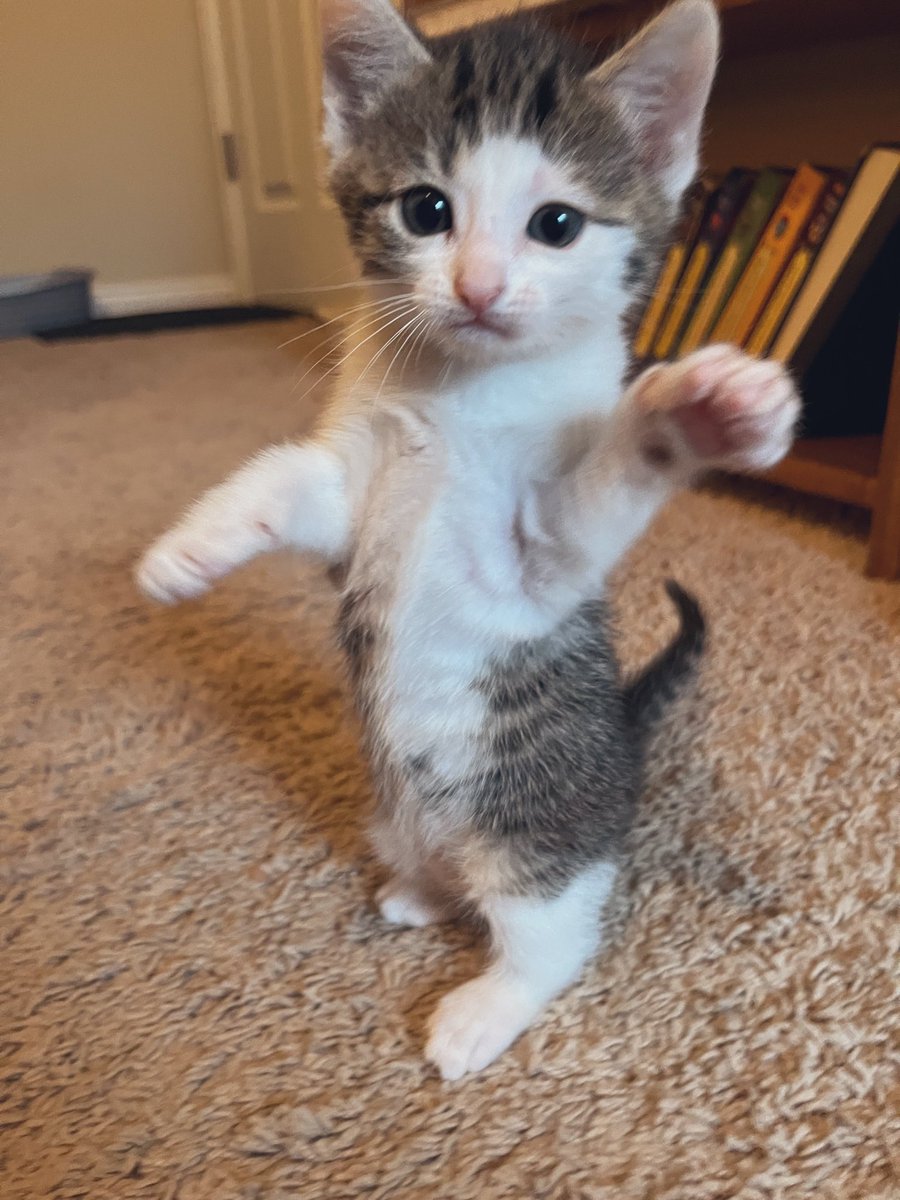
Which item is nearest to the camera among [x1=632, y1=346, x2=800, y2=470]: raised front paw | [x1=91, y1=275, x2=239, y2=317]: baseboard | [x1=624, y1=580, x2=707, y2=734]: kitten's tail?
[x1=632, y1=346, x2=800, y2=470]: raised front paw

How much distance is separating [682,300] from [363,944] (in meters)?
Result: 1.27

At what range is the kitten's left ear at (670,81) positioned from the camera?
58cm

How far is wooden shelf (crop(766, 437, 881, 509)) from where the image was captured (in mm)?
1223

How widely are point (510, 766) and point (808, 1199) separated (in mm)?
295

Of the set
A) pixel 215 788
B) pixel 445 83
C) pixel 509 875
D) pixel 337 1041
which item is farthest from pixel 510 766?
pixel 445 83

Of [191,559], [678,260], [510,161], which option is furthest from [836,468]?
[191,559]

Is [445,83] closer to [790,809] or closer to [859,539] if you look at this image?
[790,809]

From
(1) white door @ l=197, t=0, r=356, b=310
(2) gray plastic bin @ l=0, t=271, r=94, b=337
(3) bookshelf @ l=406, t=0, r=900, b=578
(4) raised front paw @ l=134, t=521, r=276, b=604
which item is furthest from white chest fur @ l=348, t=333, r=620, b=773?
(2) gray plastic bin @ l=0, t=271, r=94, b=337

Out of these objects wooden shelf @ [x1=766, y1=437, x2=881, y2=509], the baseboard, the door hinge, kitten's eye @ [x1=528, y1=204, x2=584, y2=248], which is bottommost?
the baseboard

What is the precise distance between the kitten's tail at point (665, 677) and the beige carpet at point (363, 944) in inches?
2.9

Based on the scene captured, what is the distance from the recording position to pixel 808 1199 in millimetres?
499

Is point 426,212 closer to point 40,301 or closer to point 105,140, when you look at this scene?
point 40,301

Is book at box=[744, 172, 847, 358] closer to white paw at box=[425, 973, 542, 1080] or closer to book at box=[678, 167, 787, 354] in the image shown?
book at box=[678, 167, 787, 354]

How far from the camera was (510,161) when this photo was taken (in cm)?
57
